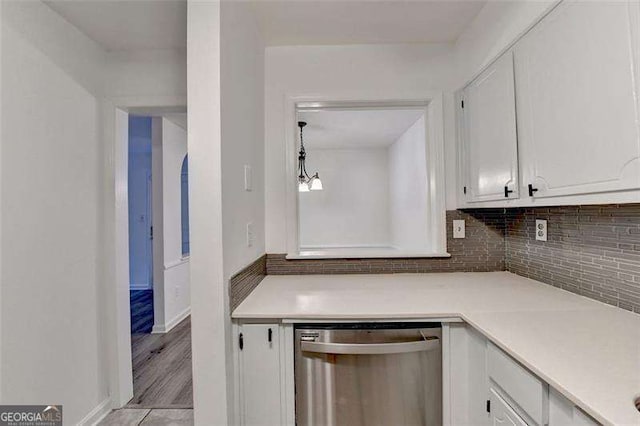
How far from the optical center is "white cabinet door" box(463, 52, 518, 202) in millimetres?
1453

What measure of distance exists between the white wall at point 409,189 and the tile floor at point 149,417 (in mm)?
2471

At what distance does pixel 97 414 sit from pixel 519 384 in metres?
2.27

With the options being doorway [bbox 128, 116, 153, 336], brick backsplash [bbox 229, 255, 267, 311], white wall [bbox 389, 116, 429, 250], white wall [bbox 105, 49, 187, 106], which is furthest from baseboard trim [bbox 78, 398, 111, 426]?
doorway [bbox 128, 116, 153, 336]

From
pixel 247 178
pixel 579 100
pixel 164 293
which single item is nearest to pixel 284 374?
pixel 247 178

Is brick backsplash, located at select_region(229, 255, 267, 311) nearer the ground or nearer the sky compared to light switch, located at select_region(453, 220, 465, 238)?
nearer the ground

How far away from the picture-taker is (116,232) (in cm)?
208

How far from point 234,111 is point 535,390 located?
1.43 m

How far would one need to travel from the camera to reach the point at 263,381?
1.35m

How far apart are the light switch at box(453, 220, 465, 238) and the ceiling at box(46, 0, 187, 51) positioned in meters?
1.94

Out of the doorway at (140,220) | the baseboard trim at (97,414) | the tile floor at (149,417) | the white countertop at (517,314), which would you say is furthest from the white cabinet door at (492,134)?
the doorway at (140,220)

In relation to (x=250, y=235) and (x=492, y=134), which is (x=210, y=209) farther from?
(x=492, y=134)

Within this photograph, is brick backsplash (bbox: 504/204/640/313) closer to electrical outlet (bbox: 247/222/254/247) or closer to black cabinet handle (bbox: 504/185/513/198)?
black cabinet handle (bbox: 504/185/513/198)

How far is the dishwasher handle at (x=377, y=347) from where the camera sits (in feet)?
4.26

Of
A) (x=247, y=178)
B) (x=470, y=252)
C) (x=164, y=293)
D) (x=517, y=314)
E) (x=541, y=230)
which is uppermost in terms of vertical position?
(x=247, y=178)
